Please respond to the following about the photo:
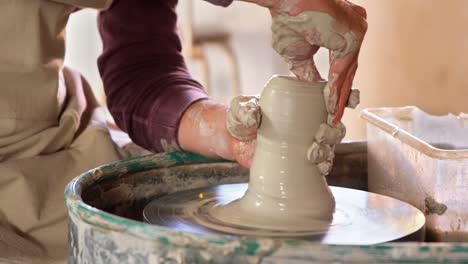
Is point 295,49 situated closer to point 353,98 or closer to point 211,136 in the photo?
point 353,98

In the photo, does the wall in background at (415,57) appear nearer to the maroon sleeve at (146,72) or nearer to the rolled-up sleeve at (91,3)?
the maroon sleeve at (146,72)

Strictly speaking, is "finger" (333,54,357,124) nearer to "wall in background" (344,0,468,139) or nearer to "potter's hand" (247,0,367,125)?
"potter's hand" (247,0,367,125)

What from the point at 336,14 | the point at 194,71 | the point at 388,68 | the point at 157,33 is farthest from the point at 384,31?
the point at 194,71

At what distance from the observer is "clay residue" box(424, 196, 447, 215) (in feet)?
4.17

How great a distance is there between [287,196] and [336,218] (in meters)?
0.08

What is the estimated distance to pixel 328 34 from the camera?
3.68 feet

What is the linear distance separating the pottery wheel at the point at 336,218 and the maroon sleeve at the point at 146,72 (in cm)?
23

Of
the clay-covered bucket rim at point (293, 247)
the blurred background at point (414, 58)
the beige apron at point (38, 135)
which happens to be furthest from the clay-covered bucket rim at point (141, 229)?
the blurred background at point (414, 58)

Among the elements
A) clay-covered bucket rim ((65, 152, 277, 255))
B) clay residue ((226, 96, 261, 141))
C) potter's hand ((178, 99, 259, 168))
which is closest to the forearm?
potter's hand ((178, 99, 259, 168))

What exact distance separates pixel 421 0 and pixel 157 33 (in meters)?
1.04

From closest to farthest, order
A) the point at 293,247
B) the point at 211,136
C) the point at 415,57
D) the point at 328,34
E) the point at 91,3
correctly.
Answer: the point at 293,247 → the point at 328,34 → the point at 211,136 → the point at 91,3 → the point at 415,57

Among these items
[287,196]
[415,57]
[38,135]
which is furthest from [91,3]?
[415,57]

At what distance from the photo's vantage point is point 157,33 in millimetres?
1710

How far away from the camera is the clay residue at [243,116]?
1.18m
